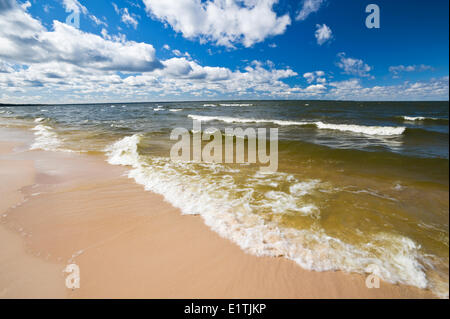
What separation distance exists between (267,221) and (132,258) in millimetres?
2742

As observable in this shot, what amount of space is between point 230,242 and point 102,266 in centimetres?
221

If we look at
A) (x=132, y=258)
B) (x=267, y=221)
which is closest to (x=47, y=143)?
(x=132, y=258)

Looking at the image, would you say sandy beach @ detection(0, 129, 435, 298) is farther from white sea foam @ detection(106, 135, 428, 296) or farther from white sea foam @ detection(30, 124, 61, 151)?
white sea foam @ detection(30, 124, 61, 151)

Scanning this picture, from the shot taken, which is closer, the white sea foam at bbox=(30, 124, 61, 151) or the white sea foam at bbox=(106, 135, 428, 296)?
the white sea foam at bbox=(106, 135, 428, 296)

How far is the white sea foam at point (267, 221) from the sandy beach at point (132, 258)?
0.69ft

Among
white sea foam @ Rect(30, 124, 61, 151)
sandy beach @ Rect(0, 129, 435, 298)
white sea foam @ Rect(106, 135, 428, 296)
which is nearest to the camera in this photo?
sandy beach @ Rect(0, 129, 435, 298)

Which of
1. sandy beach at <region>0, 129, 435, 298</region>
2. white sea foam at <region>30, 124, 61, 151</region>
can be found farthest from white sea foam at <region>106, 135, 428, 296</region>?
white sea foam at <region>30, 124, 61, 151</region>

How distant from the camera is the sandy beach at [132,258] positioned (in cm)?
268

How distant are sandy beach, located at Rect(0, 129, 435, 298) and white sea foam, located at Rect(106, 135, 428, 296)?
0.21m

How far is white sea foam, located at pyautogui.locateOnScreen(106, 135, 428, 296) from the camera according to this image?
304 centimetres
